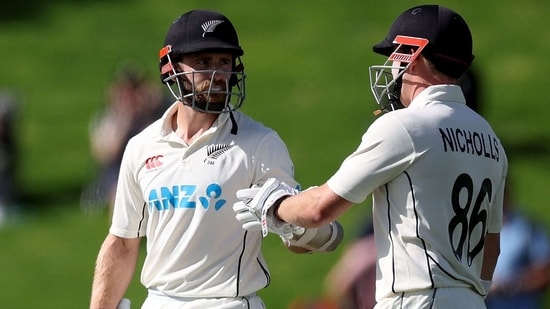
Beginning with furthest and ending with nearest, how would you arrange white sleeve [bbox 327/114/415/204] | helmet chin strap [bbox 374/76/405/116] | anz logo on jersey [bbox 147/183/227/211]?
1. anz logo on jersey [bbox 147/183/227/211]
2. helmet chin strap [bbox 374/76/405/116]
3. white sleeve [bbox 327/114/415/204]

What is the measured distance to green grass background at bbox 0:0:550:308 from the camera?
44.4 feet

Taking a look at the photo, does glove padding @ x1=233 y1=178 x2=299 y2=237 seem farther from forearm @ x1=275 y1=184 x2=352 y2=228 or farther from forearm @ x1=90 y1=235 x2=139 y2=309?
forearm @ x1=90 y1=235 x2=139 y2=309

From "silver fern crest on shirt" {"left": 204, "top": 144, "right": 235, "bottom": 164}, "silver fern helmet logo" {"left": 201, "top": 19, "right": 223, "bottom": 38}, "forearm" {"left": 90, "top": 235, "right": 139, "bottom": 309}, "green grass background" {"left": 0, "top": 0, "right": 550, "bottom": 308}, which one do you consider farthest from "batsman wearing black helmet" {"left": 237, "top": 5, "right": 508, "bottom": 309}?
"green grass background" {"left": 0, "top": 0, "right": 550, "bottom": 308}

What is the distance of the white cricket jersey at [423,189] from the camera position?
18.8ft

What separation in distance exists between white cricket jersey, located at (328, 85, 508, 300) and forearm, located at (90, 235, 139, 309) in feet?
4.20

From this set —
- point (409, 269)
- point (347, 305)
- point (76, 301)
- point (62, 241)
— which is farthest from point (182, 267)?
point (62, 241)

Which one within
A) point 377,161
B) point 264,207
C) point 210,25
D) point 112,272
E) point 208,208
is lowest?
point 112,272

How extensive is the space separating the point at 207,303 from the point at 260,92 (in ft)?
31.6

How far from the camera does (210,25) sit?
20.9ft

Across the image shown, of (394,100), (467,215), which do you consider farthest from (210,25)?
(467,215)

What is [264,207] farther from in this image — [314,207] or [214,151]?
[214,151]

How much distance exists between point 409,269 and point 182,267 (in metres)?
1.07

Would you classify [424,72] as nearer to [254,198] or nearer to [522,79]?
[254,198]

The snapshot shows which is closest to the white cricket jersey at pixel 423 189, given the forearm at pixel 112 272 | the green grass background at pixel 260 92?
the forearm at pixel 112 272
